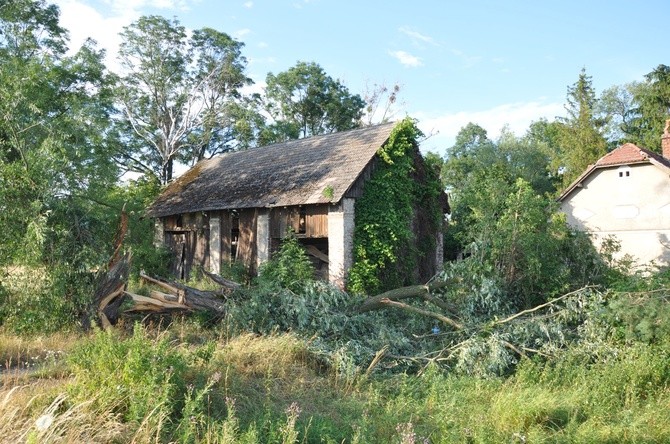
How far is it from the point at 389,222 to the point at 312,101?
943 inches

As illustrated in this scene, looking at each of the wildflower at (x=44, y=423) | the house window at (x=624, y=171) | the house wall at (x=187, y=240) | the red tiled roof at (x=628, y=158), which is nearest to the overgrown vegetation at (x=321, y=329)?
the wildflower at (x=44, y=423)

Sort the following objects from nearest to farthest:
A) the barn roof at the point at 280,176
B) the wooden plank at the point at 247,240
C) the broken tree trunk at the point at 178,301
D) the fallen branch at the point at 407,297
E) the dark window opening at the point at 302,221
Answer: the broken tree trunk at the point at 178,301
the fallen branch at the point at 407,297
the barn roof at the point at 280,176
the dark window opening at the point at 302,221
the wooden plank at the point at 247,240

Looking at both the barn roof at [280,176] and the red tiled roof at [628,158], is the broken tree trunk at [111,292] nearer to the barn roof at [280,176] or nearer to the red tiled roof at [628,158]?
the barn roof at [280,176]

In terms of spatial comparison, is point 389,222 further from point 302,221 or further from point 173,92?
point 173,92

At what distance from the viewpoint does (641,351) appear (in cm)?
853

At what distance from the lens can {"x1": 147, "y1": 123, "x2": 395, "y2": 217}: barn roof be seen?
653 inches

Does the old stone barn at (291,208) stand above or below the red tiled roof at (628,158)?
below

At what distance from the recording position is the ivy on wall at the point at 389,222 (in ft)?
52.3

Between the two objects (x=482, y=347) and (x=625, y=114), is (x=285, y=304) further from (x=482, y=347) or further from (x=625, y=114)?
(x=625, y=114)

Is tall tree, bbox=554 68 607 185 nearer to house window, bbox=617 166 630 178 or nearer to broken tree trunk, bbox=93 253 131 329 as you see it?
house window, bbox=617 166 630 178

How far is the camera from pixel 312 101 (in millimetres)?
38344

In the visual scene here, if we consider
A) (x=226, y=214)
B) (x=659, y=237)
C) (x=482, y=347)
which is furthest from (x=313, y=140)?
(x=659, y=237)

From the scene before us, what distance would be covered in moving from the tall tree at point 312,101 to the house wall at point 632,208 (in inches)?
676

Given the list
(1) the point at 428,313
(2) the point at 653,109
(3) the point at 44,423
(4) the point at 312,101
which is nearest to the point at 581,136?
(2) the point at 653,109
